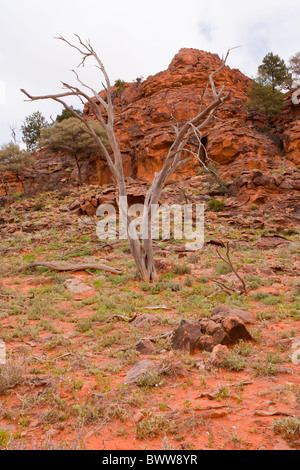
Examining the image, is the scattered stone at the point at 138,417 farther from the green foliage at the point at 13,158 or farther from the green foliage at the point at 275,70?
the green foliage at the point at 275,70

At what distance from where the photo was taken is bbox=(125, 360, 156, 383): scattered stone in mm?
3470

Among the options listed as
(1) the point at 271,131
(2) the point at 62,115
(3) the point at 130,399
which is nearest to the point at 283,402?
(3) the point at 130,399

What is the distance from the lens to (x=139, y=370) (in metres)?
3.61

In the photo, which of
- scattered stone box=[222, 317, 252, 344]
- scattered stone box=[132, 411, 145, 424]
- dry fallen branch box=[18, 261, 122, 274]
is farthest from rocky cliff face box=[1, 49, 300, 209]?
scattered stone box=[132, 411, 145, 424]

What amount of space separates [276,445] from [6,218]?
65.7 feet

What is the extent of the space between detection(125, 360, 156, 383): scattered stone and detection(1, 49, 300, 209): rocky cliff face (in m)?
16.3

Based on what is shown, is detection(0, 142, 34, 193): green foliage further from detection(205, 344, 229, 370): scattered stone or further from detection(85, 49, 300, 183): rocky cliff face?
detection(205, 344, 229, 370): scattered stone

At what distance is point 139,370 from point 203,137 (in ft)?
81.2

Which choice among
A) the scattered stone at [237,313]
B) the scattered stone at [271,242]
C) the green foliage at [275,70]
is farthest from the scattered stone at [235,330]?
the green foliage at [275,70]

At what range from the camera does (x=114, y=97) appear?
110 ft

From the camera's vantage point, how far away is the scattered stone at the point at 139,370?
3470mm

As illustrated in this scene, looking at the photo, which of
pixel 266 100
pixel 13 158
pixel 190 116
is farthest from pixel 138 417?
pixel 266 100

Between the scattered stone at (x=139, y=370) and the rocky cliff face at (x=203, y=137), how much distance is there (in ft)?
53.5
